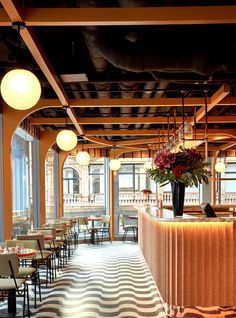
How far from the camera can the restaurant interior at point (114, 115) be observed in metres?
3.25

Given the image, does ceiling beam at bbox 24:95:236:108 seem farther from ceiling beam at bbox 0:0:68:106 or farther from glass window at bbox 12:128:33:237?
glass window at bbox 12:128:33:237

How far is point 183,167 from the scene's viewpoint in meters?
4.95

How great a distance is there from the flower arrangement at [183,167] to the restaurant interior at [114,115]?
7.2 inches

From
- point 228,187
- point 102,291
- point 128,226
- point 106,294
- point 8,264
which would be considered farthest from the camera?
point 228,187

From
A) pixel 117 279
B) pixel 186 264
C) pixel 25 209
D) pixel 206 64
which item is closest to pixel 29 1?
pixel 206 64

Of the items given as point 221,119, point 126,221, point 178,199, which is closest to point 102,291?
point 178,199

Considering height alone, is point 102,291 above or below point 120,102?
below

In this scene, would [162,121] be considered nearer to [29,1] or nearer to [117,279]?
[117,279]

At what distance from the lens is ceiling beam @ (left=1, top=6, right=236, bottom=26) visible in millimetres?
3168

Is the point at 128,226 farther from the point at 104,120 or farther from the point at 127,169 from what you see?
the point at 104,120

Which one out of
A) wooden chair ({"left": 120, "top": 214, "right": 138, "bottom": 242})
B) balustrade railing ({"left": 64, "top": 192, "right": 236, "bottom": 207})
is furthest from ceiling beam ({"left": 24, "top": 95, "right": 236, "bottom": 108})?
balustrade railing ({"left": 64, "top": 192, "right": 236, "bottom": 207})

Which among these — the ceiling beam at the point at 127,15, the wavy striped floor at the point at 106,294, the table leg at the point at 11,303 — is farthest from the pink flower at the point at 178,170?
the table leg at the point at 11,303

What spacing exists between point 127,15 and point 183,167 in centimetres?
225

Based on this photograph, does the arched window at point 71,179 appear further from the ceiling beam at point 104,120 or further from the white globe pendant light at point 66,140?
the white globe pendant light at point 66,140
